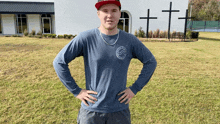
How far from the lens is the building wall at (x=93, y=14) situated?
64.5 feet

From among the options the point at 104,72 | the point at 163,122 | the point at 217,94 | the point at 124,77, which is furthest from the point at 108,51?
the point at 217,94

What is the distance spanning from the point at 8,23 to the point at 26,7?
10.8 feet

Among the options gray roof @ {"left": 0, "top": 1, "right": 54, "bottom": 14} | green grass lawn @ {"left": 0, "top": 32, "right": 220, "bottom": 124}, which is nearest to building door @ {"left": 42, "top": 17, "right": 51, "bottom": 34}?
gray roof @ {"left": 0, "top": 1, "right": 54, "bottom": 14}

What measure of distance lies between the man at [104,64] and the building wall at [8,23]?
86.6 feet

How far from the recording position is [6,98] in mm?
4953

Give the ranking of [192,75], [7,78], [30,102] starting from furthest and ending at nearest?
[192,75], [7,78], [30,102]

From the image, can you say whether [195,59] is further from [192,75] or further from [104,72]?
[104,72]

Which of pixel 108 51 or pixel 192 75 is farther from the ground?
pixel 108 51

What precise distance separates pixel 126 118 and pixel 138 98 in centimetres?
304

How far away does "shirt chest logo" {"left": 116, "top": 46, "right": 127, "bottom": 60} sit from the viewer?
196 cm

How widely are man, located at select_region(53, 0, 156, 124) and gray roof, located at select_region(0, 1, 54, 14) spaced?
2329cm

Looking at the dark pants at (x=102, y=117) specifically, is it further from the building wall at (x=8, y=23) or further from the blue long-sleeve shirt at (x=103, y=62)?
the building wall at (x=8, y=23)

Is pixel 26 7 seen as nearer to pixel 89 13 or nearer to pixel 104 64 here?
pixel 89 13

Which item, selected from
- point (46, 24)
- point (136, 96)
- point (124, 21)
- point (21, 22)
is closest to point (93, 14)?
point (124, 21)
